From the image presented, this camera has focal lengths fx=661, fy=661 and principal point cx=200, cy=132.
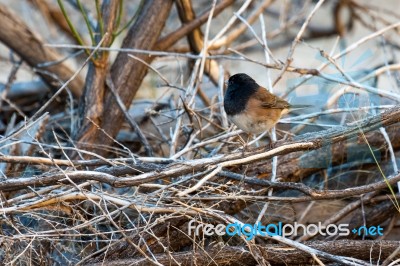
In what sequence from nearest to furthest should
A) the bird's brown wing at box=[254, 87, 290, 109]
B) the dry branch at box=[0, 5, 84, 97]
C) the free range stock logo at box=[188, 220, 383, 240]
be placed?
the free range stock logo at box=[188, 220, 383, 240] < the bird's brown wing at box=[254, 87, 290, 109] < the dry branch at box=[0, 5, 84, 97]

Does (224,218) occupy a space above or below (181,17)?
below

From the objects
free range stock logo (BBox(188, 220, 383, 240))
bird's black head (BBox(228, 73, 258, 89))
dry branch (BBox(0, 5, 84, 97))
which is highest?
bird's black head (BBox(228, 73, 258, 89))

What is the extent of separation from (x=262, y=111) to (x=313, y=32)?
401 cm

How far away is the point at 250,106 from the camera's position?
2.95m

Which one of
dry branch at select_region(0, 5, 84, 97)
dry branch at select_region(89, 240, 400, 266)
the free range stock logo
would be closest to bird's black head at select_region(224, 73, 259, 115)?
the free range stock logo

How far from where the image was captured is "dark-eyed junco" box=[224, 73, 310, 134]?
115 inches

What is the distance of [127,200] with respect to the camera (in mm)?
2574

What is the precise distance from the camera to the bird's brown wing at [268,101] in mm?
3027

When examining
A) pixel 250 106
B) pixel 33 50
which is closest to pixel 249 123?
pixel 250 106

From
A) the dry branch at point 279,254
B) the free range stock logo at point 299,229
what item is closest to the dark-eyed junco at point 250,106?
the free range stock logo at point 299,229

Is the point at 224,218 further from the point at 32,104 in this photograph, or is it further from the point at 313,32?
the point at 313,32

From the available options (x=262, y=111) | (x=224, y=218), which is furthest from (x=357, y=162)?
(x=224, y=218)

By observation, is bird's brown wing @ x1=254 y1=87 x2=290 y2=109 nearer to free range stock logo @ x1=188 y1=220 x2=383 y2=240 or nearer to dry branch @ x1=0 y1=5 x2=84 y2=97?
free range stock logo @ x1=188 y1=220 x2=383 y2=240

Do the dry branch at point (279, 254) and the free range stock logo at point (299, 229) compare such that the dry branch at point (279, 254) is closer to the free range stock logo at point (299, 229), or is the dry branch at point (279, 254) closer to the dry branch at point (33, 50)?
the free range stock logo at point (299, 229)
